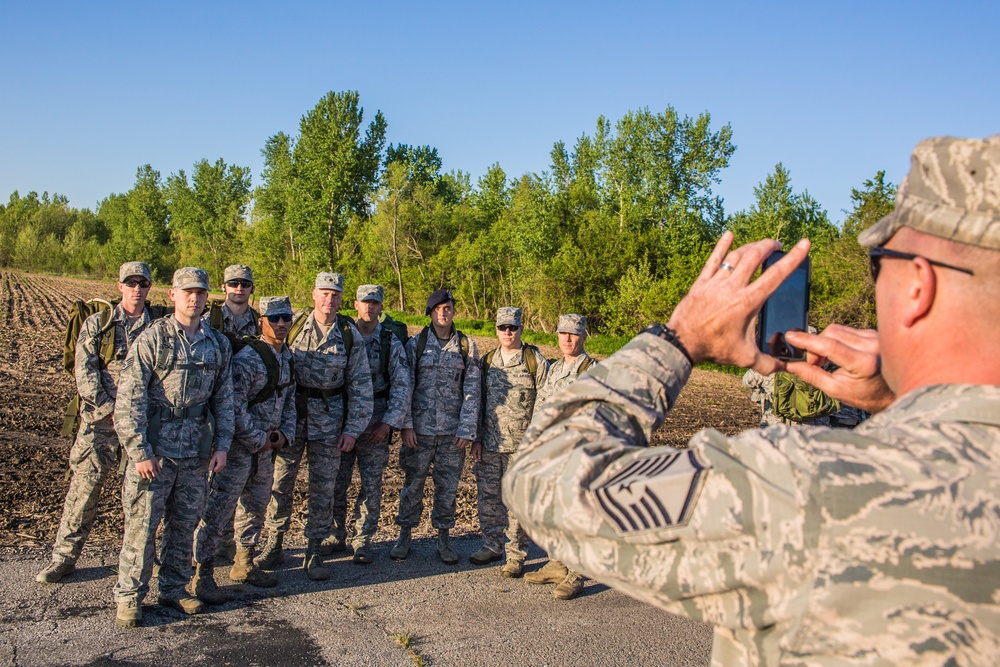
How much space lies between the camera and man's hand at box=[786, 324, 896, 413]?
1.64 metres

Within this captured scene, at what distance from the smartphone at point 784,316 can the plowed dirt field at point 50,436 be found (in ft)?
21.1

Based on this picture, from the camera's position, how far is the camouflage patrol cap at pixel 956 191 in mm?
1182

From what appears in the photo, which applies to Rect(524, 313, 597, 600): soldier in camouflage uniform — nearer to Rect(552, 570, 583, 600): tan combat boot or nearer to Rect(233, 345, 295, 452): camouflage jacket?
Rect(552, 570, 583, 600): tan combat boot

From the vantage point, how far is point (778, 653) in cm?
122

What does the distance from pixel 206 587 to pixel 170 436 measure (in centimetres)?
123

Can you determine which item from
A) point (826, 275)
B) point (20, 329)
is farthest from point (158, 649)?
point (826, 275)

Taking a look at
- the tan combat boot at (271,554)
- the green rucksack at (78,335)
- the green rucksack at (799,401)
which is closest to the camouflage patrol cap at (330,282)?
the green rucksack at (78,335)

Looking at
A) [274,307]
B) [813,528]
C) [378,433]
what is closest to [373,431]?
[378,433]

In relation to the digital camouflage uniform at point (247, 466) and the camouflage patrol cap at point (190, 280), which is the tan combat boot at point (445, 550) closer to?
the digital camouflage uniform at point (247, 466)

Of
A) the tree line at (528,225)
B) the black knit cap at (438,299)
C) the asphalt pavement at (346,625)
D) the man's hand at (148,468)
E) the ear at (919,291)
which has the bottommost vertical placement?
the asphalt pavement at (346,625)

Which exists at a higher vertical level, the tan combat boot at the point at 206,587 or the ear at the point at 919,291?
the ear at the point at 919,291

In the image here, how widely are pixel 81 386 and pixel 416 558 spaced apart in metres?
3.09

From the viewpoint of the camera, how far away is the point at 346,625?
217 inches

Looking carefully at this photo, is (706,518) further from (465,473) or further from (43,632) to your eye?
(465,473)
